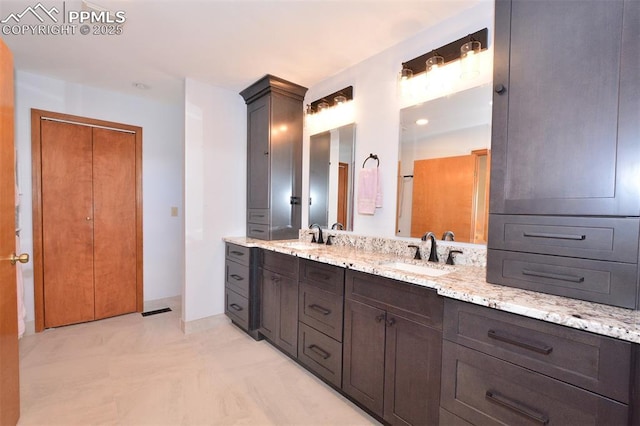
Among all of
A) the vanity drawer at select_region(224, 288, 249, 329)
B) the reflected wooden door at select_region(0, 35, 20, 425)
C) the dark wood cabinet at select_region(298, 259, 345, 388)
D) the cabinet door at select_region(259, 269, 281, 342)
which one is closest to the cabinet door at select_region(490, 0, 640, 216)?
the dark wood cabinet at select_region(298, 259, 345, 388)

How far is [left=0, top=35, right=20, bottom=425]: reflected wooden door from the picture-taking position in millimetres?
1375

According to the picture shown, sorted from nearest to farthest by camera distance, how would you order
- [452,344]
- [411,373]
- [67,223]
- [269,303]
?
1. [452,344]
2. [411,373]
3. [269,303]
4. [67,223]

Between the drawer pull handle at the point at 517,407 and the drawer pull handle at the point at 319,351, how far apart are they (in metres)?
1.00

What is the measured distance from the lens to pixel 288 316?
7.26 feet

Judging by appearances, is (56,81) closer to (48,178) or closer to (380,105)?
→ (48,178)

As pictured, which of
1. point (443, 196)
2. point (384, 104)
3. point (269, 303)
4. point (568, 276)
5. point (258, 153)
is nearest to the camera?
point (568, 276)

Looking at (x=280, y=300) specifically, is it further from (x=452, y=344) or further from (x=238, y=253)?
(x=452, y=344)

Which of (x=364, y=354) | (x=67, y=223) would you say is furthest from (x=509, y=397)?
(x=67, y=223)

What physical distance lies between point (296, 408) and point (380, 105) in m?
2.17

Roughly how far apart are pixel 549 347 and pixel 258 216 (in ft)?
8.15

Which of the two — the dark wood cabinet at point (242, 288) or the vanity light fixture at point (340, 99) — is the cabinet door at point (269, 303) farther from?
the vanity light fixture at point (340, 99)

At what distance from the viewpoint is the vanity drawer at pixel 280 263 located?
2162 millimetres

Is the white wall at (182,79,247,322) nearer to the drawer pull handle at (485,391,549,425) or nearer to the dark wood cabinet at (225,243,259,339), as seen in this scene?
the dark wood cabinet at (225,243,259,339)

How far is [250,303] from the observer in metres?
2.58
